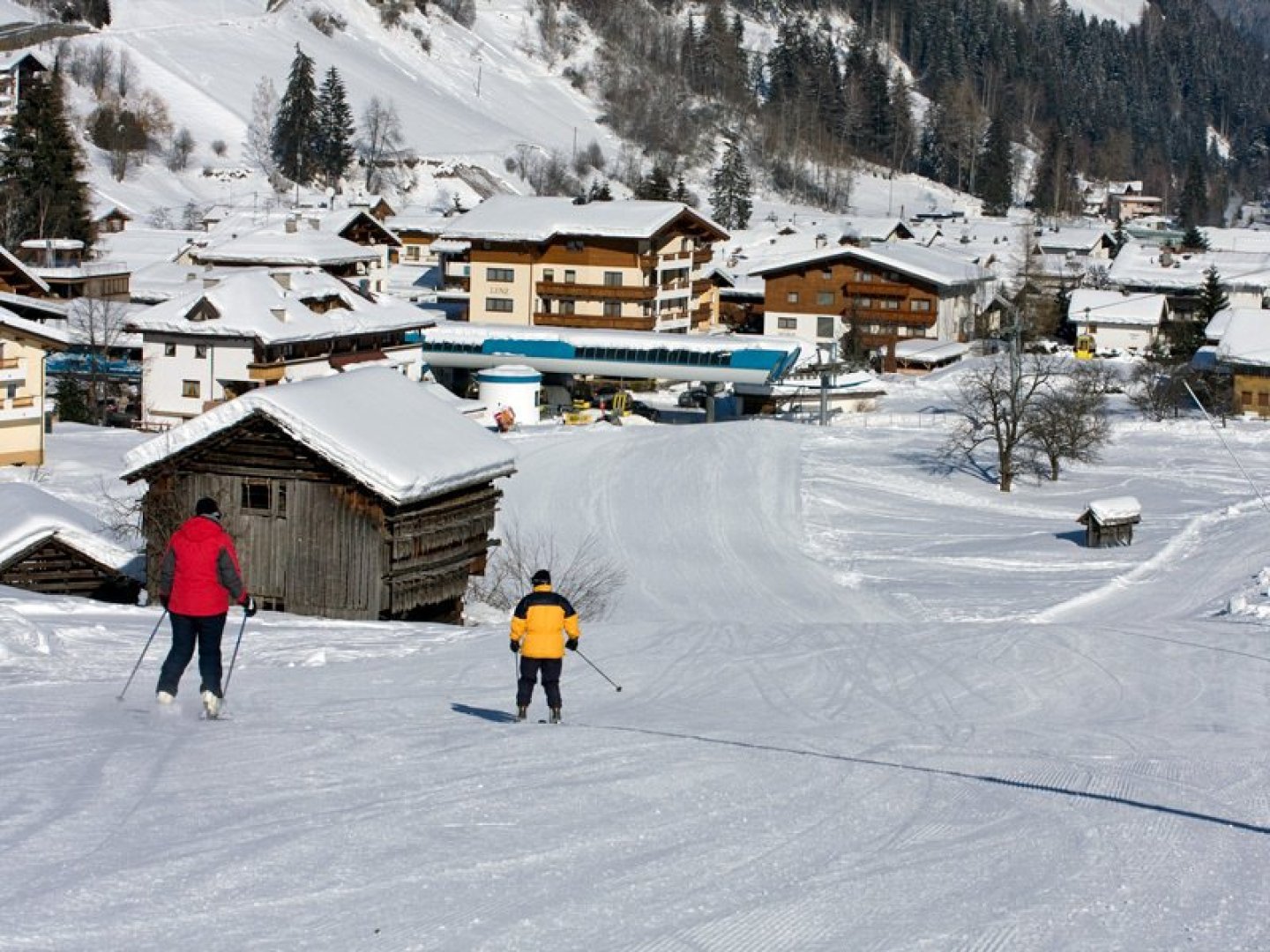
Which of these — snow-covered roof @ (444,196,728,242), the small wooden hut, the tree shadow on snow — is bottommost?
the small wooden hut

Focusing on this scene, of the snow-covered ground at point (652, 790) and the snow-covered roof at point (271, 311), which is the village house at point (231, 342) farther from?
the snow-covered ground at point (652, 790)

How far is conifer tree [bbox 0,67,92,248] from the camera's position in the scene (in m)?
69.8

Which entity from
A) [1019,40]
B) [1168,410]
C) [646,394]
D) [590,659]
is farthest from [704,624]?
[1019,40]

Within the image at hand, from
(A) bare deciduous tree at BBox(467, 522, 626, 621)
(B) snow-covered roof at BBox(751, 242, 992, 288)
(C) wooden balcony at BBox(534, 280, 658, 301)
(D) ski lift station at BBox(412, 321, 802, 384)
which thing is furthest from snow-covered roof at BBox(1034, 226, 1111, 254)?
(A) bare deciduous tree at BBox(467, 522, 626, 621)

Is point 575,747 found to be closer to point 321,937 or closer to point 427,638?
point 321,937

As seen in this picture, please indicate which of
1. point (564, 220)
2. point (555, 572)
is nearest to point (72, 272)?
point (564, 220)

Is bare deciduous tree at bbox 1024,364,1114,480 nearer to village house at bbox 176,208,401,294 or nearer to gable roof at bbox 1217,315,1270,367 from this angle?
gable roof at bbox 1217,315,1270,367

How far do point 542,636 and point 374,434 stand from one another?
893 centimetres

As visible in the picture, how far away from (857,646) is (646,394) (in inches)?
1581

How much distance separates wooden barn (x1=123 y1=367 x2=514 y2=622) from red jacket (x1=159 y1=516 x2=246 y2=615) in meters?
8.81

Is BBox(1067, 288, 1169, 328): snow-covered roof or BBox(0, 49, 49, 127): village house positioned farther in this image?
BBox(0, 49, 49, 127): village house

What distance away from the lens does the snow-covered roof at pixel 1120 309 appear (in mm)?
68500

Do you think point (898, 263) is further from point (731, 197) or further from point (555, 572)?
point (555, 572)

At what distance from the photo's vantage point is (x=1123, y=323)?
68500 mm
